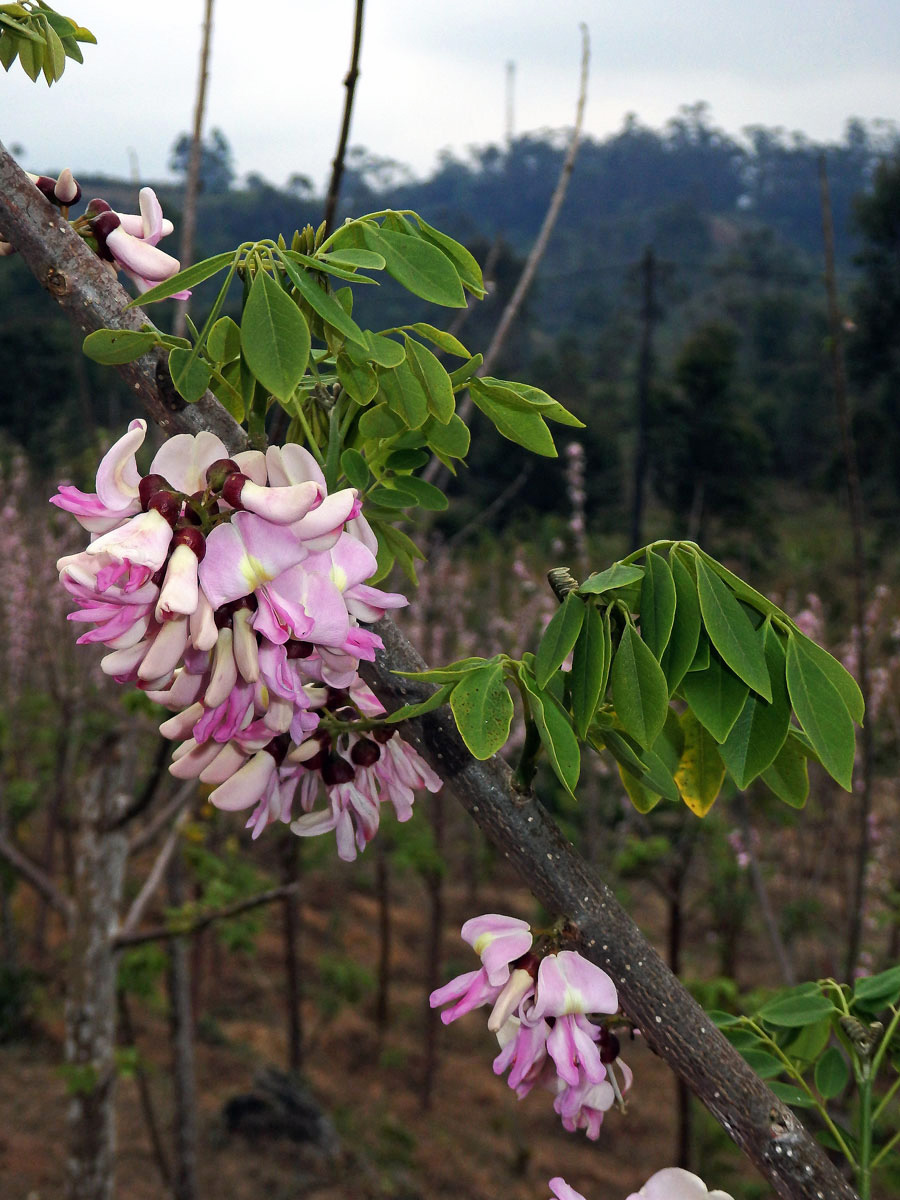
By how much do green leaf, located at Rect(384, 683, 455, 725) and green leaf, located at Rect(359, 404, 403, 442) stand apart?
0.24 m

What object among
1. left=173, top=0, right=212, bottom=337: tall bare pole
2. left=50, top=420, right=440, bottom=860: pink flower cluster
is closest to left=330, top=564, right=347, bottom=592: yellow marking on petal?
→ left=50, top=420, right=440, bottom=860: pink flower cluster

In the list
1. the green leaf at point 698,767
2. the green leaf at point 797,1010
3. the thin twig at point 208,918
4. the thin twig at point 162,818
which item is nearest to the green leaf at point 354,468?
the green leaf at point 698,767

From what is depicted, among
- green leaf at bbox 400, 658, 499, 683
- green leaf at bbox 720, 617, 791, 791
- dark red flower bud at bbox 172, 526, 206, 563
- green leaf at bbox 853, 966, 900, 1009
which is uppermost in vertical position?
dark red flower bud at bbox 172, 526, 206, 563

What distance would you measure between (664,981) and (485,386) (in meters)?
0.49

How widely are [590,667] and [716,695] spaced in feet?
0.33

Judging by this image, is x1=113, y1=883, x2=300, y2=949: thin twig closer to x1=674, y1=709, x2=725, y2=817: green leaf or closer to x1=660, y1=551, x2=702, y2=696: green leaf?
x1=674, y1=709, x2=725, y2=817: green leaf

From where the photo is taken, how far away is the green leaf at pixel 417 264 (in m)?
0.79

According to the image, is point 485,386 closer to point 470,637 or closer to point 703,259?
point 470,637

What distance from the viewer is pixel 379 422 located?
34.3 inches

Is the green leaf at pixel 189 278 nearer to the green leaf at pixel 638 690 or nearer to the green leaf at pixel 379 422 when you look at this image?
the green leaf at pixel 379 422

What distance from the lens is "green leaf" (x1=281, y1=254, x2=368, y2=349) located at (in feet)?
2.32

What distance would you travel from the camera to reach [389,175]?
77312mm

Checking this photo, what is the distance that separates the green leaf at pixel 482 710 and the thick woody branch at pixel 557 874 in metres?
0.06

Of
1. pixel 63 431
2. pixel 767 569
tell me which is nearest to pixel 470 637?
pixel 767 569
